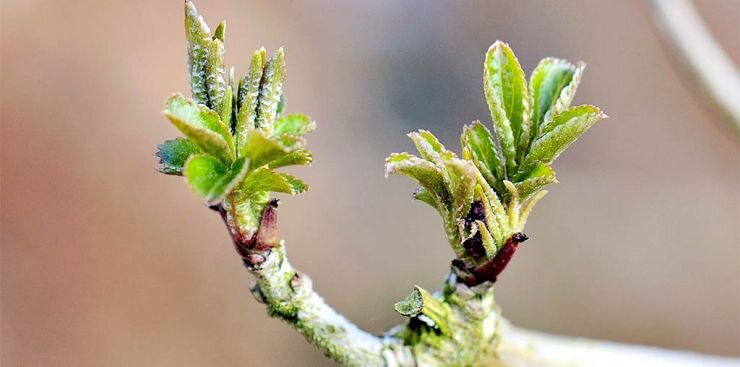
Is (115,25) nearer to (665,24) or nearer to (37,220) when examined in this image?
(37,220)


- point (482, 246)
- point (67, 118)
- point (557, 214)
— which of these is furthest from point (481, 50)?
point (482, 246)

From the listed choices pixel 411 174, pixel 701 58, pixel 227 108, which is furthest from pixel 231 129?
pixel 701 58

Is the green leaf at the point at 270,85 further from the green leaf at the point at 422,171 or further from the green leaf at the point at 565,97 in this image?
the green leaf at the point at 565,97

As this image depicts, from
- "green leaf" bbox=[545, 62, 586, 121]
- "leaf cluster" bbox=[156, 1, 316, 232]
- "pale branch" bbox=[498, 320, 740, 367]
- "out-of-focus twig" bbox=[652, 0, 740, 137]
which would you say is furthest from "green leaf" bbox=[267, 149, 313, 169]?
"out-of-focus twig" bbox=[652, 0, 740, 137]

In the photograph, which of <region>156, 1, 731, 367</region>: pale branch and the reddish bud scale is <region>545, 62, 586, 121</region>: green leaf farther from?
the reddish bud scale

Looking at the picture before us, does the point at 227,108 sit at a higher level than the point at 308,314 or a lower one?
higher

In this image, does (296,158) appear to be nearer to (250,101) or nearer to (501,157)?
(250,101)
